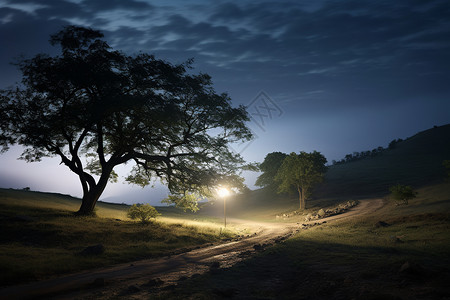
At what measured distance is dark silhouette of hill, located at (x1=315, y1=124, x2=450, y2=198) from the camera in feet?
219

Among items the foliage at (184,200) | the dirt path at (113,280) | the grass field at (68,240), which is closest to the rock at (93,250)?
the grass field at (68,240)

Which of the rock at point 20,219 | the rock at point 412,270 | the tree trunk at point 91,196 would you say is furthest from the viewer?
the tree trunk at point 91,196

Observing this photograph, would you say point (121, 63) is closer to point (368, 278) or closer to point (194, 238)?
point (194, 238)

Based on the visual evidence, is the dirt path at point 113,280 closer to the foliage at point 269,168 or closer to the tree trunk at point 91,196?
the tree trunk at point 91,196

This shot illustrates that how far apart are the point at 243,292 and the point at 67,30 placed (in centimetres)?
2602

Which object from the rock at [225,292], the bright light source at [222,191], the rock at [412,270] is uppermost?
the bright light source at [222,191]

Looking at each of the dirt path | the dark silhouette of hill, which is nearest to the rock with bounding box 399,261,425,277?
the dirt path

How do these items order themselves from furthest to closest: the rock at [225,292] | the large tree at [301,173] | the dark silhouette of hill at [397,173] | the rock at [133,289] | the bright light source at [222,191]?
the dark silhouette of hill at [397,173], the large tree at [301,173], the bright light source at [222,191], the rock at [133,289], the rock at [225,292]

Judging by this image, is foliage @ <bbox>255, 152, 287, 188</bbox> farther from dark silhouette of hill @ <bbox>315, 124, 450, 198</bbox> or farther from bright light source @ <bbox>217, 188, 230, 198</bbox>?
bright light source @ <bbox>217, 188, 230, 198</bbox>

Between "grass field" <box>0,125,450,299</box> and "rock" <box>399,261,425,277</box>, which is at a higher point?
"rock" <box>399,261,425,277</box>

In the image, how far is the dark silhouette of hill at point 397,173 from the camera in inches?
2625

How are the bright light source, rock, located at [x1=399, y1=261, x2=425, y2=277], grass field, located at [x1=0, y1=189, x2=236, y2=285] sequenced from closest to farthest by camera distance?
rock, located at [x1=399, y1=261, x2=425, y2=277]
grass field, located at [x1=0, y1=189, x2=236, y2=285]
the bright light source

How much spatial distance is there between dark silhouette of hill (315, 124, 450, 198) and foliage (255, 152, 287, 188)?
1299 cm

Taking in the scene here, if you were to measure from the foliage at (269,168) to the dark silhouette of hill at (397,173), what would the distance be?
13.0 meters
